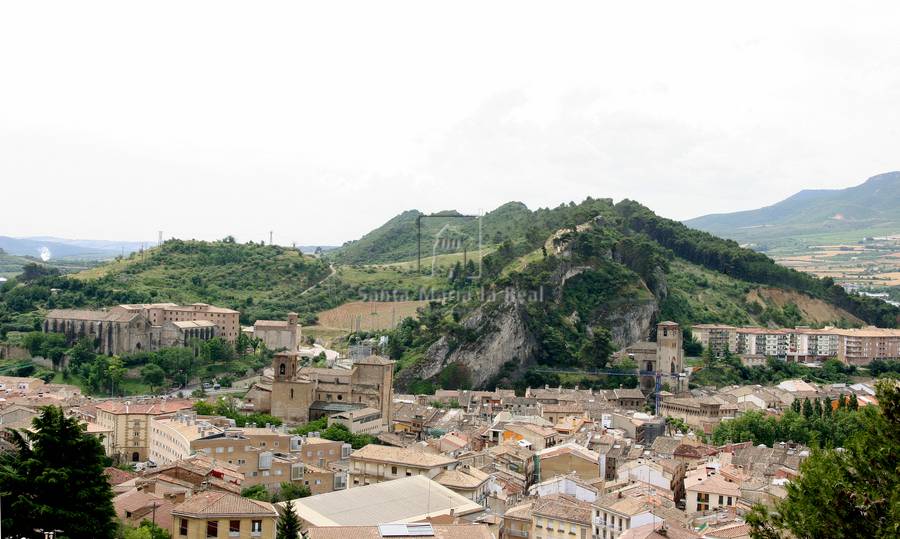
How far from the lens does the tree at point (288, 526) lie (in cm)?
1861

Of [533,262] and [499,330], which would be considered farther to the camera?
[533,262]

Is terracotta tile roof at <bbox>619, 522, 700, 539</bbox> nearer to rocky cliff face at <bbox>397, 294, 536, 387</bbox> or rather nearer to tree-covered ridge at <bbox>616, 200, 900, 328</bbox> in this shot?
rocky cliff face at <bbox>397, 294, 536, 387</bbox>

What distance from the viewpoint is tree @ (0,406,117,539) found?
54.1ft

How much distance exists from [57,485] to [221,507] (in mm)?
2719

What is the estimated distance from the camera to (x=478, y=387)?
181 feet

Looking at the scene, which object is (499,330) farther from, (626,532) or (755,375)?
(626,532)

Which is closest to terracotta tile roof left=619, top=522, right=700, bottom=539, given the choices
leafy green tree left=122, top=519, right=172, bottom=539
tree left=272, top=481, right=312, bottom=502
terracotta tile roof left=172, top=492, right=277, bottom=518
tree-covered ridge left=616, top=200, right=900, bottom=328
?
terracotta tile roof left=172, top=492, right=277, bottom=518

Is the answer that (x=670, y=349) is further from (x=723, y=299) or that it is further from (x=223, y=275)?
(x=223, y=275)

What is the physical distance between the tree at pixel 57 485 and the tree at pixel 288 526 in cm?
285

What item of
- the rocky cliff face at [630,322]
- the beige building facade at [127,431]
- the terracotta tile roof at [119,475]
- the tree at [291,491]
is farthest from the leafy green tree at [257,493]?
the rocky cliff face at [630,322]

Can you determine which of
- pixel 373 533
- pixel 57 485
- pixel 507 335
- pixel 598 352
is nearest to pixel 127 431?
pixel 57 485

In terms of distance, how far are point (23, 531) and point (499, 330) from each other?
→ 4072 cm

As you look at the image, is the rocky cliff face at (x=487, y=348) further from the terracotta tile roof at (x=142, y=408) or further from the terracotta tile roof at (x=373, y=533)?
the terracotta tile roof at (x=373, y=533)

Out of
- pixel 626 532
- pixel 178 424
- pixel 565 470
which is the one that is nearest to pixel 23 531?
pixel 626 532
